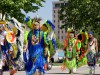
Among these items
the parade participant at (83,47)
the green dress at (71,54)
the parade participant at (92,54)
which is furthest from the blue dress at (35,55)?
the green dress at (71,54)

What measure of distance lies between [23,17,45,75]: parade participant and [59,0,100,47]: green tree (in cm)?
3057

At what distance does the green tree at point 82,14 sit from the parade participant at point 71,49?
23.6m

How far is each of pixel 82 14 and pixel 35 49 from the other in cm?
3375

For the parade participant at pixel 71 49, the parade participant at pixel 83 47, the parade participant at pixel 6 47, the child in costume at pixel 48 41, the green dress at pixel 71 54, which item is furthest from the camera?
the green dress at pixel 71 54

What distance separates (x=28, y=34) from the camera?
39.2ft

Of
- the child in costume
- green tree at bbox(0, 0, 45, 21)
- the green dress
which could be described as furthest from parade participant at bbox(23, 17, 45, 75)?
green tree at bbox(0, 0, 45, 21)

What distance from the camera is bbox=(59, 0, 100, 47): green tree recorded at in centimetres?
4334

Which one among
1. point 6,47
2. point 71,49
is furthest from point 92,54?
point 6,47

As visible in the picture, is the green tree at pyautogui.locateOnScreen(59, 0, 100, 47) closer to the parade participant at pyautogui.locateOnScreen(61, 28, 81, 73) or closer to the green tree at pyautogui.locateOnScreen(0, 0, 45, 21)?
the green tree at pyautogui.locateOnScreen(0, 0, 45, 21)

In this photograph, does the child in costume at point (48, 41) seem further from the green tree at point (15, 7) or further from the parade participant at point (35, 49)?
the green tree at point (15, 7)

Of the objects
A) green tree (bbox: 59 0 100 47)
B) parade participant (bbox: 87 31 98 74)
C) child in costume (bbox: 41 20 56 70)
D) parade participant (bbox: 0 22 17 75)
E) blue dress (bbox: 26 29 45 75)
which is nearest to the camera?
blue dress (bbox: 26 29 45 75)

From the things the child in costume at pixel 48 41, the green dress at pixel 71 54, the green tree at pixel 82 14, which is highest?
the green tree at pixel 82 14

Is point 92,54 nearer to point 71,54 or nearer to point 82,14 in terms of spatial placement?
point 71,54

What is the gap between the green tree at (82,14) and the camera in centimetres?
4334
